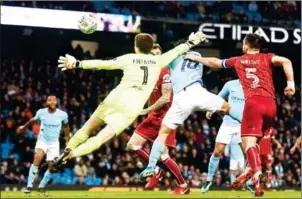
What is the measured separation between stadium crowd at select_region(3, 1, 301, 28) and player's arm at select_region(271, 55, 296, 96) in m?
17.9

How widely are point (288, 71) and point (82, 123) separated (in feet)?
58.7

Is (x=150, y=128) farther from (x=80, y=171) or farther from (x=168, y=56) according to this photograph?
(x=80, y=171)

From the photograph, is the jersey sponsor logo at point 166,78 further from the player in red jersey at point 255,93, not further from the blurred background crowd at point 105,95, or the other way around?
the blurred background crowd at point 105,95

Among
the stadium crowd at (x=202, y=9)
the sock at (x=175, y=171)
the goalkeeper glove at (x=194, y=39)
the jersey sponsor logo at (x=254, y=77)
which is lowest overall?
the sock at (x=175, y=171)

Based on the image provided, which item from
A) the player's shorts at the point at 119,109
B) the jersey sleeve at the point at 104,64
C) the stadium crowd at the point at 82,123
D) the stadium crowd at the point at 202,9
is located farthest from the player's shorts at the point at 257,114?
the stadium crowd at the point at 202,9

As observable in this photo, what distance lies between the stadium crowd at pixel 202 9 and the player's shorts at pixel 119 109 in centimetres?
1755

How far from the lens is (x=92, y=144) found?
12.1 m

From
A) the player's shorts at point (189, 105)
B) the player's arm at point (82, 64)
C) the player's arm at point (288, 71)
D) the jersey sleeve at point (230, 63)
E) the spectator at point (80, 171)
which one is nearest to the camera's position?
the player's arm at point (82, 64)

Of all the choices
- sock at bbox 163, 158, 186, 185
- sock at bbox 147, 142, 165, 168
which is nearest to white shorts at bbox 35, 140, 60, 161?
sock at bbox 163, 158, 186, 185

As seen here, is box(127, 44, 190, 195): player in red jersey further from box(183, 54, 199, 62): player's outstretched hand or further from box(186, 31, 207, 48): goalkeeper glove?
box(186, 31, 207, 48): goalkeeper glove

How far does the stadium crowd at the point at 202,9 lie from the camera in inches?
1221

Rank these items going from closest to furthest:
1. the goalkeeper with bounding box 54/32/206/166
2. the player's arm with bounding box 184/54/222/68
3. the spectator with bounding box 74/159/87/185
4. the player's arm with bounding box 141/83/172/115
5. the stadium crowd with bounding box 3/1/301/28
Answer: the goalkeeper with bounding box 54/32/206/166, the player's arm with bounding box 184/54/222/68, the player's arm with bounding box 141/83/172/115, the spectator with bounding box 74/159/87/185, the stadium crowd with bounding box 3/1/301/28

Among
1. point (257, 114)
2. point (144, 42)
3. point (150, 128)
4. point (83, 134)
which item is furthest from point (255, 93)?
point (150, 128)

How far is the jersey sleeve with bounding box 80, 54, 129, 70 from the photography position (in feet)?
39.9
